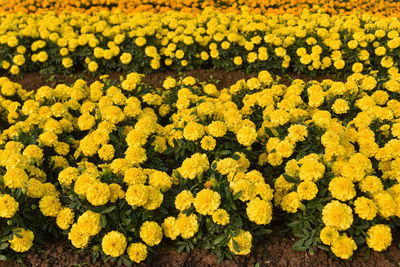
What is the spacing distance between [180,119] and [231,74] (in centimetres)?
239

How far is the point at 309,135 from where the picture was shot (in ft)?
10.9

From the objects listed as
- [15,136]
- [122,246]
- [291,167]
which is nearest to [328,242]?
[291,167]

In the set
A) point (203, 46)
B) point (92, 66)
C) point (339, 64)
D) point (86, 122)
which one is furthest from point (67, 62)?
point (339, 64)

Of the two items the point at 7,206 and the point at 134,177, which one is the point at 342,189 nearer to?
the point at 134,177

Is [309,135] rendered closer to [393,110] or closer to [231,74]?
[393,110]

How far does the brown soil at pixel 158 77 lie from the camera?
5719 mm

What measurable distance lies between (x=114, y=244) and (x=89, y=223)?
9.9 inches

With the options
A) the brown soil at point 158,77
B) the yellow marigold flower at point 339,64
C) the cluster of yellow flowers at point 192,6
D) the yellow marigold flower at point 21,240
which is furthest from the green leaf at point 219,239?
the cluster of yellow flowers at point 192,6

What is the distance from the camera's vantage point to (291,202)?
8.99 feet

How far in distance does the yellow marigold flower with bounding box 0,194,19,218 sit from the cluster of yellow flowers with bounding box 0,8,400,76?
10.9ft

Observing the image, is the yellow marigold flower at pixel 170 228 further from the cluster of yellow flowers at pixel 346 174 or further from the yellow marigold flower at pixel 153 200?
the cluster of yellow flowers at pixel 346 174

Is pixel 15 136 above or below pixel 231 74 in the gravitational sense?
above

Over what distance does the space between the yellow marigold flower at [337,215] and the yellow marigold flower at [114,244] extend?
1.55 meters

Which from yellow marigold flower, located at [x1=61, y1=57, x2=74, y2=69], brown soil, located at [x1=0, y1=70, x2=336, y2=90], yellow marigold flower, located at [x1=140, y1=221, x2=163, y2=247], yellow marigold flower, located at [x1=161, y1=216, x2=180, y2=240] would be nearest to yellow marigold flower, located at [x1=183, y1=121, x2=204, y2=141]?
yellow marigold flower, located at [x1=161, y1=216, x2=180, y2=240]
